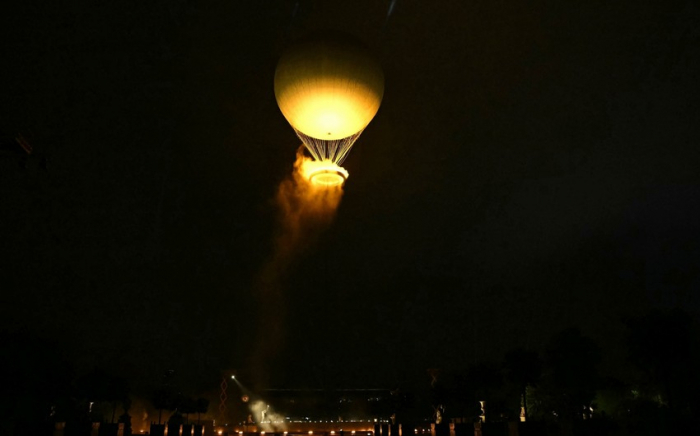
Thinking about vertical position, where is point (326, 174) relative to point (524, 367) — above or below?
above

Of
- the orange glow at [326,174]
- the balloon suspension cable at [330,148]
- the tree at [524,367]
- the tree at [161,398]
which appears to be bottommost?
the tree at [161,398]

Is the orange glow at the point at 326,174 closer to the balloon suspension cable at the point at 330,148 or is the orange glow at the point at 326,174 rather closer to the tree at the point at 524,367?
the balloon suspension cable at the point at 330,148

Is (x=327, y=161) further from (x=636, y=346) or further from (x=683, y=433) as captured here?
(x=636, y=346)

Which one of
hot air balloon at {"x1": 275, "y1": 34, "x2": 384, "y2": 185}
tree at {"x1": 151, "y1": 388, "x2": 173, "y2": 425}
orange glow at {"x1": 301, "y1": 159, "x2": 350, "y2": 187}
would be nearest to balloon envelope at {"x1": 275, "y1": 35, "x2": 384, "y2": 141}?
hot air balloon at {"x1": 275, "y1": 34, "x2": 384, "y2": 185}

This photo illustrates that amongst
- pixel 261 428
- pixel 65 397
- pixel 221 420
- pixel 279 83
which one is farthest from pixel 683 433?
pixel 221 420

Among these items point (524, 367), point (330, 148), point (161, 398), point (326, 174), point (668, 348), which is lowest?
point (161, 398)

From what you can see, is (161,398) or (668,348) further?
(161,398)

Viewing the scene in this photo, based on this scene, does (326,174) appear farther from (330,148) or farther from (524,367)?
(524,367)

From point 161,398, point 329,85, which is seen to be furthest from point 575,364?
point 161,398

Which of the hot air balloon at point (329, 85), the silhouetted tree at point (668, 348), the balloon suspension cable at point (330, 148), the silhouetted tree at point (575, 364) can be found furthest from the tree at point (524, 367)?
the hot air balloon at point (329, 85)
